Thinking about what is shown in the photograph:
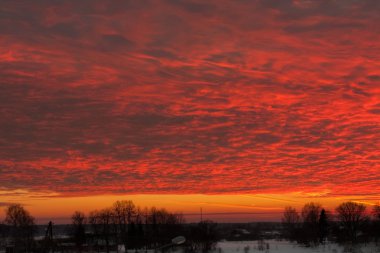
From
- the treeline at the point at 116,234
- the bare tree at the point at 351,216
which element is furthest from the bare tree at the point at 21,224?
the bare tree at the point at 351,216

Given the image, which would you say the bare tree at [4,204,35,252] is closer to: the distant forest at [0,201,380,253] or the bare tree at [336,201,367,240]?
the distant forest at [0,201,380,253]

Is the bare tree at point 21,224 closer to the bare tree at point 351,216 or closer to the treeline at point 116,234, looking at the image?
the treeline at point 116,234

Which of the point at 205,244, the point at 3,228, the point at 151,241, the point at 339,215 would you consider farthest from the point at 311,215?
the point at 3,228

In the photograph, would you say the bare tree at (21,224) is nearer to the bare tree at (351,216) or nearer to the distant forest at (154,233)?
the distant forest at (154,233)

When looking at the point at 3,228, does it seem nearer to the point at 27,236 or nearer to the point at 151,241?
the point at 27,236

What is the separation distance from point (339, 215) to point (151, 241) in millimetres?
45787

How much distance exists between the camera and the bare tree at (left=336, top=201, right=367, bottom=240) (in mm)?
119350

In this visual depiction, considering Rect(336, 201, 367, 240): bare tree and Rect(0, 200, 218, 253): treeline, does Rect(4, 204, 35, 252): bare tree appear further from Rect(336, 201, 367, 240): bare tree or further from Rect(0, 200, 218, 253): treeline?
Rect(336, 201, 367, 240): bare tree

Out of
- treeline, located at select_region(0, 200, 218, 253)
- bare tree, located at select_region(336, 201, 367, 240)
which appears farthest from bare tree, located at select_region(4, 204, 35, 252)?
bare tree, located at select_region(336, 201, 367, 240)

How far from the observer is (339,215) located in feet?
422

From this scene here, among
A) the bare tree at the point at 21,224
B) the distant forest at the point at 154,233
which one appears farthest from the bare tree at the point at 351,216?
the bare tree at the point at 21,224

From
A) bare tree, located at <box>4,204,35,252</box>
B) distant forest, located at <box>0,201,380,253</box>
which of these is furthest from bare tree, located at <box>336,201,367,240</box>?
bare tree, located at <box>4,204,35,252</box>

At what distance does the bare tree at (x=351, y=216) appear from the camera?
119350 millimetres

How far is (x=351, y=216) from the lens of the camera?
124 meters
